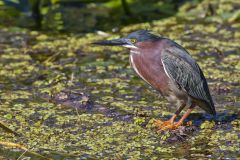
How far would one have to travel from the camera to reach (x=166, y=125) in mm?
6109

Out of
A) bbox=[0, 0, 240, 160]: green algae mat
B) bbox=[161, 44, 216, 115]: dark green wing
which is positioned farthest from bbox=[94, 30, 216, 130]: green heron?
bbox=[0, 0, 240, 160]: green algae mat

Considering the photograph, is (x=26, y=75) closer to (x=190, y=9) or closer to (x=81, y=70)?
(x=81, y=70)

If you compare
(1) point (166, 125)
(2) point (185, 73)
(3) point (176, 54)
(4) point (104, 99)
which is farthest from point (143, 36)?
(4) point (104, 99)

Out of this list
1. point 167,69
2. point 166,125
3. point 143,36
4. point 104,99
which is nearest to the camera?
point 167,69

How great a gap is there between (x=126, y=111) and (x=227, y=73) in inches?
67.7

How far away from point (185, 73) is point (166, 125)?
→ 0.53 metres

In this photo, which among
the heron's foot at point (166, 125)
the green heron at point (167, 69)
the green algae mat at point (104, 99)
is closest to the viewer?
the green algae mat at point (104, 99)

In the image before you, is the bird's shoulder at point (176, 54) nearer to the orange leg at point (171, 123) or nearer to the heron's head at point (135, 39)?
the heron's head at point (135, 39)

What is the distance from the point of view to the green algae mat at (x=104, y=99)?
5.68 meters

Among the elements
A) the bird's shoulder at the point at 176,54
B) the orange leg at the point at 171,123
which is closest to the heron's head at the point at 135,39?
the bird's shoulder at the point at 176,54

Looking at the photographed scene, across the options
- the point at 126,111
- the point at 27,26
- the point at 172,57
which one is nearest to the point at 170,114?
the point at 126,111

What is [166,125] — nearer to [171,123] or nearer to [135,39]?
[171,123]

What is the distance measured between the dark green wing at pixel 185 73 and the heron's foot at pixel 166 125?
1.06 feet

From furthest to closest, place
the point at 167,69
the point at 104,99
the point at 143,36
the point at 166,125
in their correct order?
the point at 104,99 < the point at 166,125 < the point at 143,36 < the point at 167,69
